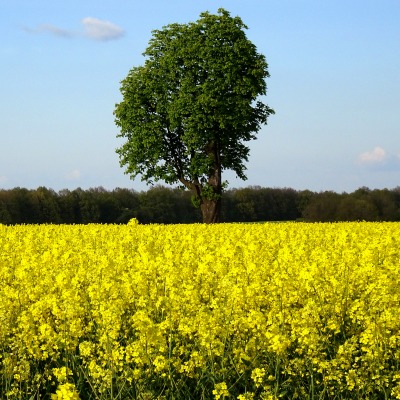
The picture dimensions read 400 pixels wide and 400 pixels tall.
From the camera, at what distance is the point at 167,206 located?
2489 inches

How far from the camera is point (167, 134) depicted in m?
42.3

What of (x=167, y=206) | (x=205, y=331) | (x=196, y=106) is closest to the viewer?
(x=205, y=331)

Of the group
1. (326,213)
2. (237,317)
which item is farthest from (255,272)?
(326,213)

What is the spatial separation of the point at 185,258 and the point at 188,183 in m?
28.5

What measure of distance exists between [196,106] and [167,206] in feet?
83.1

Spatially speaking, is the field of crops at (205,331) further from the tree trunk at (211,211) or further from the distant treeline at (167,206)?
the distant treeline at (167,206)

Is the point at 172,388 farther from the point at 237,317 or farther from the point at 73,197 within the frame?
the point at 73,197

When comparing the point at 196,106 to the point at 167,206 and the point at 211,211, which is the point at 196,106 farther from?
the point at 167,206

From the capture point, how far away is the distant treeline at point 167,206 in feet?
155

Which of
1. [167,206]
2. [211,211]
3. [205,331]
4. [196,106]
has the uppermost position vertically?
[196,106]

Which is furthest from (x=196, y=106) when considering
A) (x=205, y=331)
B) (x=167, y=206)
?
(x=205, y=331)

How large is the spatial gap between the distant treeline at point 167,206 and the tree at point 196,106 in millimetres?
9779

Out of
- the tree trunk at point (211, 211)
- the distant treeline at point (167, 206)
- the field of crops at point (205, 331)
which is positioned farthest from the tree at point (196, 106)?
the field of crops at point (205, 331)

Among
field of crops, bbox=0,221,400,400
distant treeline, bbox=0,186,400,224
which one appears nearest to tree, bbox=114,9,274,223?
distant treeline, bbox=0,186,400,224
